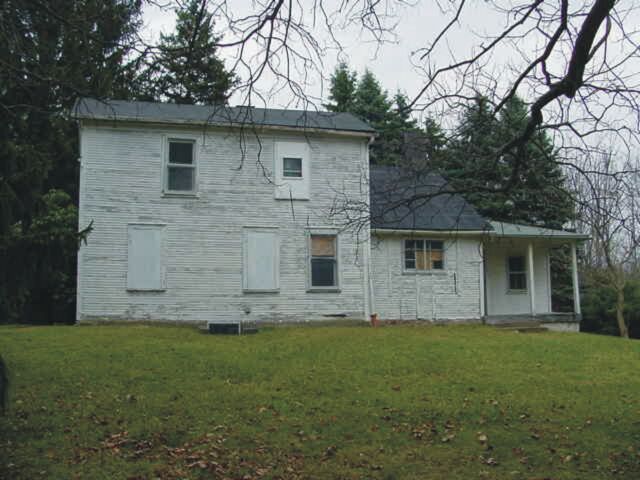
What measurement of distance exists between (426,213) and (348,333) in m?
6.34

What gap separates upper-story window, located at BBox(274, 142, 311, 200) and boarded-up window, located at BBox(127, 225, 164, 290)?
3.57m

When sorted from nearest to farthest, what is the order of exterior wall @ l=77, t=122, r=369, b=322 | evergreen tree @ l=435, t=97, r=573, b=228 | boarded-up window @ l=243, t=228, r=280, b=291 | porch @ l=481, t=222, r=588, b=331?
evergreen tree @ l=435, t=97, r=573, b=228 → exterior wall @ l=77, t=122, r=369, b=322 → boarded-up window @ l=243, t=228, r=280, b=291 → porch @ l=481, t=222, r=588, b=331

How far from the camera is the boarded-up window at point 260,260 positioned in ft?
54.5

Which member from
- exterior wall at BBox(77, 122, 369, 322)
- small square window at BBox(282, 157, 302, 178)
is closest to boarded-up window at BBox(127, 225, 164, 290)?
exterior wall at BBox(77, 122, 369, 322)

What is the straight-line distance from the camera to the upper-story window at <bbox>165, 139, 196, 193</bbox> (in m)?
16.6

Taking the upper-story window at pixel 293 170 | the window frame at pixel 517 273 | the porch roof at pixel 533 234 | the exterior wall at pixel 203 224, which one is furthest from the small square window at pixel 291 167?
the window frame at pixel 517 273

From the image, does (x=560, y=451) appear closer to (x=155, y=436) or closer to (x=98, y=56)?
(x=155, y=436)

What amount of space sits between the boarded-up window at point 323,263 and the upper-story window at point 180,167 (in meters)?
3.78

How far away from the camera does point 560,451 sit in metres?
6.96

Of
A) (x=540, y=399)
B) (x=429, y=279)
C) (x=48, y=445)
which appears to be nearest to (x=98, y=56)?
(x=48, y=445)

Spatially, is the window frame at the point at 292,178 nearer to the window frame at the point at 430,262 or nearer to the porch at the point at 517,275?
Result: the window frame at the point at 430,262

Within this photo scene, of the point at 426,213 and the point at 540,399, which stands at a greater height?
the point at 426,213

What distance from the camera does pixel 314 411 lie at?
8227 mm

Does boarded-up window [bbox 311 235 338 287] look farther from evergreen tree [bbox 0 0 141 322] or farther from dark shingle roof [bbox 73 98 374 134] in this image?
evergreen tree [bbox 0 0 141 322]
